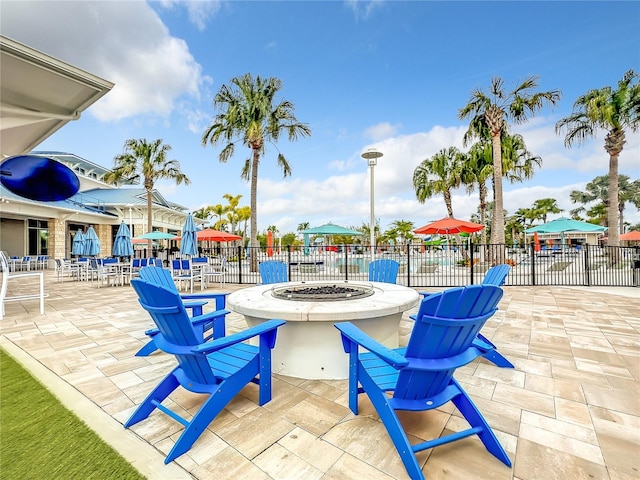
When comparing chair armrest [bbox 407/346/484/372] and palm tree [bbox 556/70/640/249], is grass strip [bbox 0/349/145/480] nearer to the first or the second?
chair armrest [bbox 407/346/484/372]

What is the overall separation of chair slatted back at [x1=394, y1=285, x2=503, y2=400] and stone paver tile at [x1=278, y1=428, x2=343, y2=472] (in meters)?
0.56

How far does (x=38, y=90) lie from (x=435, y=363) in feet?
21.6

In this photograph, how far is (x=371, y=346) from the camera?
188 cm

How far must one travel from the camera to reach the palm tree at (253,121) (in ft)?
42.0

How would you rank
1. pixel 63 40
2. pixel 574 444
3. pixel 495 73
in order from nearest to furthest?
pixel 574 444 < pixel 63 40 < pixel 495 73

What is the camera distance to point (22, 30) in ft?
16.8

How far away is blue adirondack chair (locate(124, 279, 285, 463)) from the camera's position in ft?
6.22

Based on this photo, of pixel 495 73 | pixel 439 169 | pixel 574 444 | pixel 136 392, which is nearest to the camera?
pixel 574 444

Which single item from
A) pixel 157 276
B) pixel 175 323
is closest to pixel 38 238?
pixel 157 276

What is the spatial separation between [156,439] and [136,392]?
34.5 inches

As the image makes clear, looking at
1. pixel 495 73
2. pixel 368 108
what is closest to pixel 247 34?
pixel 368 108

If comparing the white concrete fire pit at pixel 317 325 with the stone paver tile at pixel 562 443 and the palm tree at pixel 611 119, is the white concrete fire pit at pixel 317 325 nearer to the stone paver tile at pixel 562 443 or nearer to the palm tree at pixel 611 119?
the stone paver tile at pixel 562 443

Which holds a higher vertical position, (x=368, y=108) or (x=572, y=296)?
(x=368, y=108)

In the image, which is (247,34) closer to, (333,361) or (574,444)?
(333,361)
